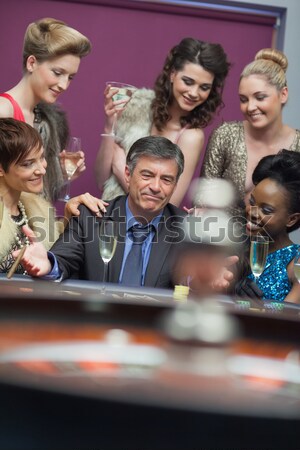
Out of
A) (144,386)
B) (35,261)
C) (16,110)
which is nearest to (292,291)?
(35,261)

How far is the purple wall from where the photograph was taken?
14.1ft

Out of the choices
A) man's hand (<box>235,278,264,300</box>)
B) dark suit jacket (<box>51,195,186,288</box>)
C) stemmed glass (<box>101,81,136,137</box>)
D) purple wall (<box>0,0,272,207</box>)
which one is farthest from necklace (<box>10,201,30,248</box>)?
purple wall (<box>0,0,272,207</box>)

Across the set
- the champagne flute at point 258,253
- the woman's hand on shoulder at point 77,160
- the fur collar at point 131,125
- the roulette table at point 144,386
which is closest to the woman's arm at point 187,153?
the fur collar at point 131,125

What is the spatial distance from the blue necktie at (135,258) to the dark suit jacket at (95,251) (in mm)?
28

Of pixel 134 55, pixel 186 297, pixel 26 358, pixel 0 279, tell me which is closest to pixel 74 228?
pixel 0 279

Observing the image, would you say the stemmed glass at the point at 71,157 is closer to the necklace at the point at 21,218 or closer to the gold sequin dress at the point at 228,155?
the necklace at the point at 21,218

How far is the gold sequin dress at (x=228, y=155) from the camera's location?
122 inches

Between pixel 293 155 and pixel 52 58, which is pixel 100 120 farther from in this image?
pixel 293 155

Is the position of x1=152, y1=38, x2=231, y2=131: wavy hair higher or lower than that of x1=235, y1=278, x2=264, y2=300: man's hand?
higher

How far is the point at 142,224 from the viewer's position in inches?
104

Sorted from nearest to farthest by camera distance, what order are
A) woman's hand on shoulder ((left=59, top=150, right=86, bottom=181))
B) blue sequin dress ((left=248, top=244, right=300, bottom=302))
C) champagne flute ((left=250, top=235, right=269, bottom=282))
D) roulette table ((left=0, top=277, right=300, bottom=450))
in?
roulette table ((left=0, top=277, right=300, bottom=450)) → champagne flute ((left=250, top=235, right=269, bottom=282)) → blue sequin dress ((left=248, top=244, right=300, bottom=302)) → woman's hand on shoulder ((left=59, top=150, right=86, bottom=181))

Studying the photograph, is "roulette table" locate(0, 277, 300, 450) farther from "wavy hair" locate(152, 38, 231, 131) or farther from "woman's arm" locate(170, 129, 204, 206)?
"wavy hair" locate(152, 38, 231, 131)

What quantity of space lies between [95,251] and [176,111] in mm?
908

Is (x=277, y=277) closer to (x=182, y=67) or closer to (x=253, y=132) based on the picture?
(x=253, y=132)
